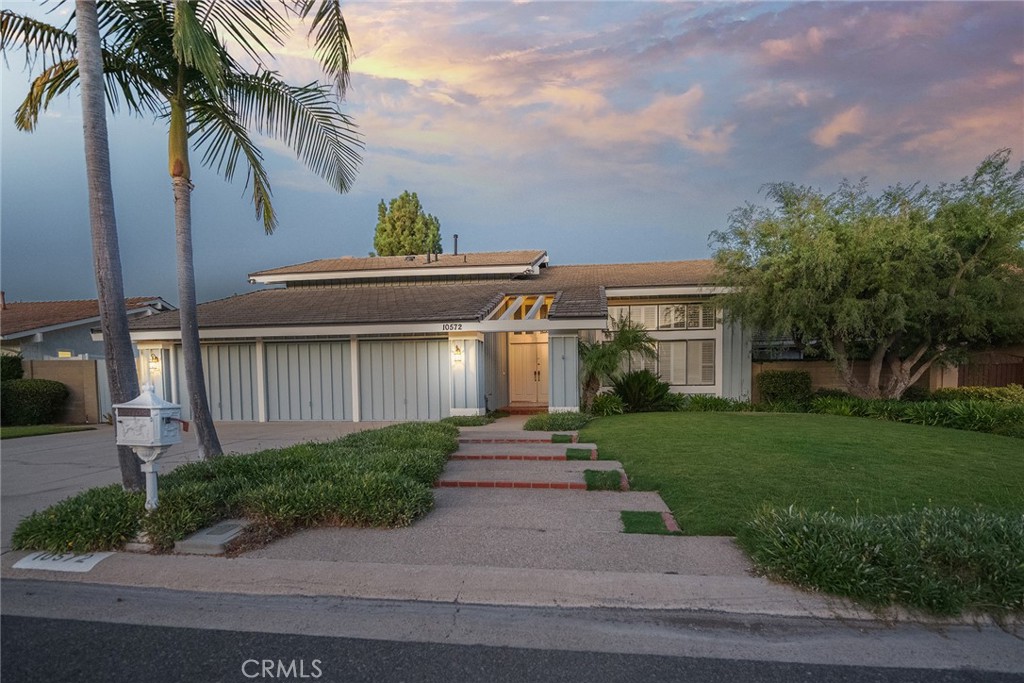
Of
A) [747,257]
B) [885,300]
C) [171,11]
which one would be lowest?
[885,300]

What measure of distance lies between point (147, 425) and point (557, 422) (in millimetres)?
7732

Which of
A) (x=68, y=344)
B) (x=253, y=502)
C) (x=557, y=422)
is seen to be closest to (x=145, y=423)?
(x=253, y=502)

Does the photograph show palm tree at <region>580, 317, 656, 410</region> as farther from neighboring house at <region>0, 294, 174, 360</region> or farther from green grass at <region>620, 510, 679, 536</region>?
neighboring house at <region>0, 294, 174, 360</region>

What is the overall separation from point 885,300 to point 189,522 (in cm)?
1353

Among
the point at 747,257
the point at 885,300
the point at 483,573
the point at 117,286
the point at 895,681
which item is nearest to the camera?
the point at 895,681

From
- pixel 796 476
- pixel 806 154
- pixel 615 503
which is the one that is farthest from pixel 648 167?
pixel 615 503

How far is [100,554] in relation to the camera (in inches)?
180

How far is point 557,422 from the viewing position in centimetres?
1105

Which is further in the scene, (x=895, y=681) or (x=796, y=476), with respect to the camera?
(x=796, y=476)

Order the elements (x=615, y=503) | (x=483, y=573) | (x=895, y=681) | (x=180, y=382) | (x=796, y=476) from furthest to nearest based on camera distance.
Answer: (x=180, y=382), (x=796, y=476), (x=615, y=503), (x=483, y=573), (x=895, y=681)

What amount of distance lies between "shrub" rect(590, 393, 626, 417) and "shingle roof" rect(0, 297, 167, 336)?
15142 millimetres

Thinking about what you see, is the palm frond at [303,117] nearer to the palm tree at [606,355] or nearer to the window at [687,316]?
the palm tree at [606,355]

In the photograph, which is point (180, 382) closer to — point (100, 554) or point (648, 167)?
point (100, 554)

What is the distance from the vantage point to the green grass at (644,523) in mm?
5023
